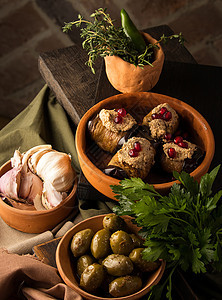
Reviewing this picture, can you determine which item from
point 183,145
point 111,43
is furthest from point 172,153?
point 111,43

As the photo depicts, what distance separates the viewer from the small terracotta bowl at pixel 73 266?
0.80 m

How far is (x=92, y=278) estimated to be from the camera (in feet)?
2.68

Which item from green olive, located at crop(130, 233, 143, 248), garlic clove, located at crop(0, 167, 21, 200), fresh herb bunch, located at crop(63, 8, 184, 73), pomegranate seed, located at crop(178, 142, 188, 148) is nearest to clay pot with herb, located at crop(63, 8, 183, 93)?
fresh herb bunch, located at crop(63, 8, 184, 73)

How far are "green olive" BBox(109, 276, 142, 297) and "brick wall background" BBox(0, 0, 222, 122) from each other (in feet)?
4.70

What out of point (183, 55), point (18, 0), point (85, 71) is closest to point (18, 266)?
point (85, 71)

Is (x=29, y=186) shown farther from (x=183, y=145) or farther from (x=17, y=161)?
(x=183, y=145)

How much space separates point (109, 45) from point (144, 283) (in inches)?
26.4

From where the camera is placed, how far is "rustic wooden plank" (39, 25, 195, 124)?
4.32 feet

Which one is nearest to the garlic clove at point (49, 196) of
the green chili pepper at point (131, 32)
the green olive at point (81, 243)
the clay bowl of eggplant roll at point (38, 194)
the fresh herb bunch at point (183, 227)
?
the clay bowl of eggplant roll at point (38, 194)

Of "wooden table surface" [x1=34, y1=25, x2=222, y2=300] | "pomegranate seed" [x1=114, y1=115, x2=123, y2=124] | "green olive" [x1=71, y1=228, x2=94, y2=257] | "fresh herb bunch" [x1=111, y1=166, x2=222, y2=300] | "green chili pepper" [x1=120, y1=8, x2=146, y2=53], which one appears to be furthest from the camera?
"wooden table surface" [x1=34, y1=25, x2=222, y2=300]

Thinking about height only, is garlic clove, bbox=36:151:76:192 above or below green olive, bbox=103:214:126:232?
above

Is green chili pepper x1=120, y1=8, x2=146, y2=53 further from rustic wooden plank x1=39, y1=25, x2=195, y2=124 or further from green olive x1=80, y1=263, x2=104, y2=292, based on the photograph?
green olive x1=80, y1=263, x2=104, y2=292

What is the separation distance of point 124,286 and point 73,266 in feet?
0.50

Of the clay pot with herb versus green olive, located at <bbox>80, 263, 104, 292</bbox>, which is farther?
the clay pot with herb
